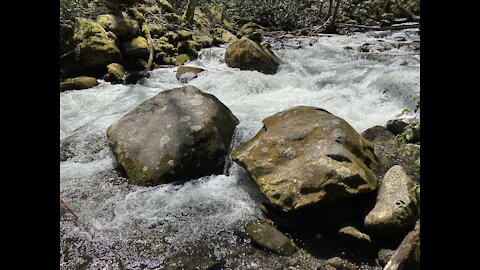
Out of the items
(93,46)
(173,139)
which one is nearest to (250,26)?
(93,46)

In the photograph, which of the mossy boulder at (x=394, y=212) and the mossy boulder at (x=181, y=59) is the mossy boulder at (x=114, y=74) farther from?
the mossy boulder at (x=394, y=212)

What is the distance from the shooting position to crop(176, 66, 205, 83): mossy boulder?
10039 mm

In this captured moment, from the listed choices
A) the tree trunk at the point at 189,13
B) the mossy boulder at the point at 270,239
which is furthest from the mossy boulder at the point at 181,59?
the mossy boulder at the point at 270,239

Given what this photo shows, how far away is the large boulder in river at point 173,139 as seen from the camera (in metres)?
4.96

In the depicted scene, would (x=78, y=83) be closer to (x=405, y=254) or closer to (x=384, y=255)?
(x=384, y=255)

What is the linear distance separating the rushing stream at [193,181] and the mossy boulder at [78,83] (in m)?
0.23

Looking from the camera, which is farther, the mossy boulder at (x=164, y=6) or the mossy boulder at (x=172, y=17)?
the mossy boulder at (x=164, y=6)

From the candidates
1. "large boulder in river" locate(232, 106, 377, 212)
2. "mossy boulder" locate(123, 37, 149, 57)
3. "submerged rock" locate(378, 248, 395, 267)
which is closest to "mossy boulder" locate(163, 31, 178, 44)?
"mossy boulder" locate(123, 37, 149, 57)
